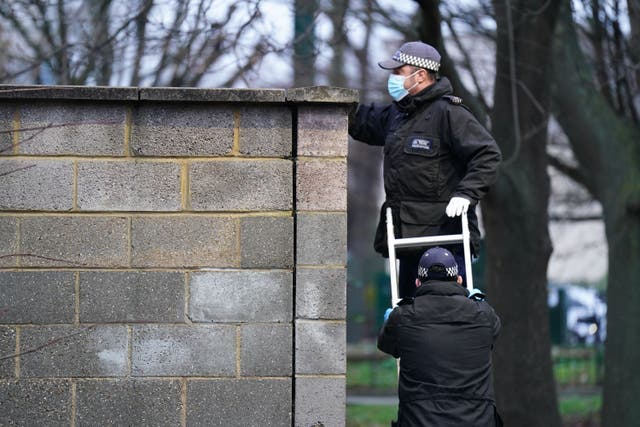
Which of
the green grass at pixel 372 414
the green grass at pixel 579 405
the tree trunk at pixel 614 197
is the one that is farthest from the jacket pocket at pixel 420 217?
the green grass at pixel 579 405

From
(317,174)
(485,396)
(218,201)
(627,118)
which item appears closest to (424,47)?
(317,174)

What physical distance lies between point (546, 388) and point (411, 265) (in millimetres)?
4462

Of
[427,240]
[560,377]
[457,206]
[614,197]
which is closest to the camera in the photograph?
[457,206]

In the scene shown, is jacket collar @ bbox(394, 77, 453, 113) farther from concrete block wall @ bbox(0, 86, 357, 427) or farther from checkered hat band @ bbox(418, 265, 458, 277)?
checkered hat band @ bbox(418, 265, 458, 277)

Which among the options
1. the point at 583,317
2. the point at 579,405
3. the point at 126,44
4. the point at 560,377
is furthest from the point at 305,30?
the point at 583,317

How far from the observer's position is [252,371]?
5.71m

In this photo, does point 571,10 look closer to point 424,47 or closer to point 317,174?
point 424,47

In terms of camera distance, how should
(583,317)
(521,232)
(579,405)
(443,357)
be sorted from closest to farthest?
(443,357) < (521,232) < (579,405) < (583,317)

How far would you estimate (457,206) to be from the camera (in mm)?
5699

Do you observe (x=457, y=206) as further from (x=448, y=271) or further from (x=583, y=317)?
(x=583, y=317)

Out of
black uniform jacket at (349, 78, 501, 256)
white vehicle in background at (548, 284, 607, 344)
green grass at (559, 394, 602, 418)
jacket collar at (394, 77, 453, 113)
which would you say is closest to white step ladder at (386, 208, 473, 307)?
black uniform jacket at (349, 78, 501, 256)

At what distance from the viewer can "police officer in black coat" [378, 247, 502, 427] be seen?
552cm

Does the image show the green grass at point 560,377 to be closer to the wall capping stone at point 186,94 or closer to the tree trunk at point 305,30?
the tree trunk at point 305,30

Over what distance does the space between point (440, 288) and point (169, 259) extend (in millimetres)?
1382
